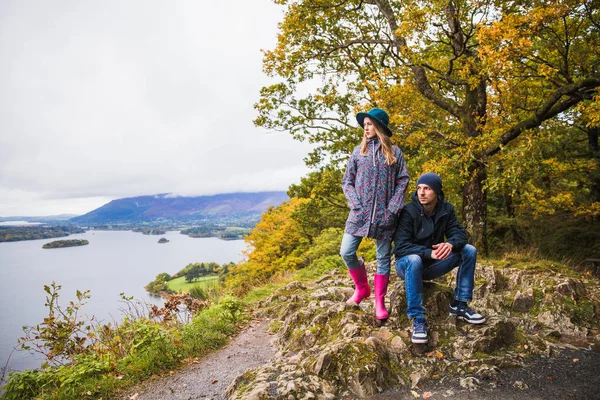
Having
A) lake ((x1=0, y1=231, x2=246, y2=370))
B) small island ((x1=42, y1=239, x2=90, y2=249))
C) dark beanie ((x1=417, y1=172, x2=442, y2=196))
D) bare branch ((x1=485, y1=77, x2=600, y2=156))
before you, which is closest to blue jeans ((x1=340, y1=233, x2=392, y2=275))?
dark beanie ((x1=417, y1=172, x2=442, y2=196))

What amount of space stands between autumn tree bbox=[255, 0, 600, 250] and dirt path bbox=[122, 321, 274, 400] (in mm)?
6310

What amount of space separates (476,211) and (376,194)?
291 inches

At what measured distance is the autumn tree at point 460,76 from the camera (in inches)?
270

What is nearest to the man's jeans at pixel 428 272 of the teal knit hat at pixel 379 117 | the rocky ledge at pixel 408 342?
the rocky ledge at pixel 408 342

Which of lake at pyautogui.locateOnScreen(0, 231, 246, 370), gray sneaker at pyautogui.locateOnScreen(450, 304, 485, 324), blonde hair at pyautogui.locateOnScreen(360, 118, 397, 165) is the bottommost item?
lake at pyautogui.locateOnScreen(0, 231, 246, 370)

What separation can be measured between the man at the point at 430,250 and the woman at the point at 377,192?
0.59 feet

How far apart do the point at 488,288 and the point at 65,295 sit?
6836 cm

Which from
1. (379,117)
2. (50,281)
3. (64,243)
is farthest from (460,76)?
(64,243)

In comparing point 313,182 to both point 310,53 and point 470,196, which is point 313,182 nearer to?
point 310,53

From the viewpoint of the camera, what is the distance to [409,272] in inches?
135

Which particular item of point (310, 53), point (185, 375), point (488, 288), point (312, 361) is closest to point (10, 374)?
point (185, 375)

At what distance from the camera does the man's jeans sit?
3.41 metres

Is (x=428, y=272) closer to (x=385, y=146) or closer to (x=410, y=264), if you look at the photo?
(x=410, y=264)

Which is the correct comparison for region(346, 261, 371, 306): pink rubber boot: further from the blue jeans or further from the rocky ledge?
the blue jeans
